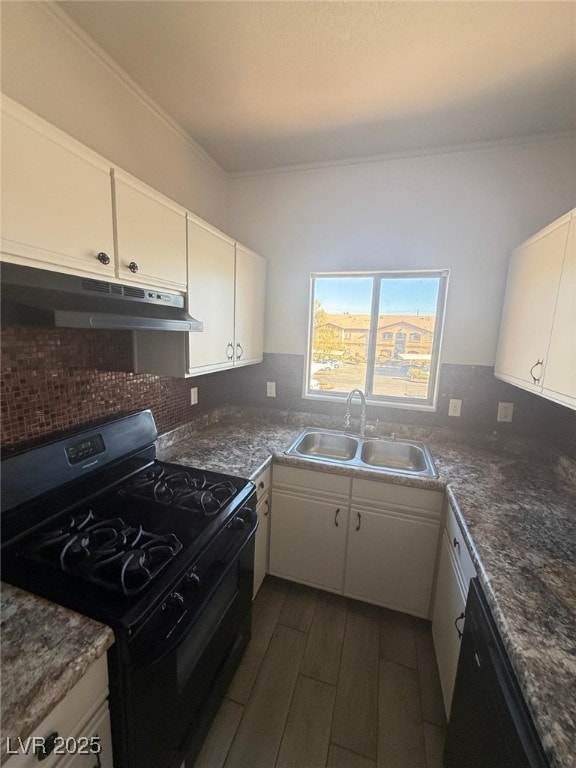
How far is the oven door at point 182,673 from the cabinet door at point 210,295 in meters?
0.92

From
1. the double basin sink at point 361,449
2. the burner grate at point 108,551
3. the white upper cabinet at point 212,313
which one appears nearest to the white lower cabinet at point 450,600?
the double basin sink at point 361,449

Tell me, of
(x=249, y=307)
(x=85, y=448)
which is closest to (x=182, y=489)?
(x=85, y=448)

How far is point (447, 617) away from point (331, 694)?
64 cm

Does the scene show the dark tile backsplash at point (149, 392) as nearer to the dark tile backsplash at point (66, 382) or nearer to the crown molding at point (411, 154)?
the dark tile backsplash at point (66, 382)

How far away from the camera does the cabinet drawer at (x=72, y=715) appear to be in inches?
23.0

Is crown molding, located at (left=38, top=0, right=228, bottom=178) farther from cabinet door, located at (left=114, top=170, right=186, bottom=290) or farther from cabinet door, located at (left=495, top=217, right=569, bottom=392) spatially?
cabinet door, located at (left=495, top=217, right=569, bottom=392)

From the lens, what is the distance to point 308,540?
6.04 feet

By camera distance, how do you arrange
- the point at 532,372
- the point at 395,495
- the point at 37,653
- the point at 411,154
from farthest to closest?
the point at 411,154 < the point at 395,495 < the point at 532,372 < the point at 37,653

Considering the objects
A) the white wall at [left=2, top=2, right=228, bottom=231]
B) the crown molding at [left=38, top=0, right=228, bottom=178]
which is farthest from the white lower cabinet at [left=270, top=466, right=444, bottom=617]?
the crown molding at [left=38, top=0, right=228, bottom=178]

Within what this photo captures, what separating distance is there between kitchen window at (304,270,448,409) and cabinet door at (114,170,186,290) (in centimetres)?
114

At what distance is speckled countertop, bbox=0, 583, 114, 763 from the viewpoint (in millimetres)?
579

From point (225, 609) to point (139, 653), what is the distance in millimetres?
540

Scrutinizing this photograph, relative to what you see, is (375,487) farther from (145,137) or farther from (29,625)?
(145,137)

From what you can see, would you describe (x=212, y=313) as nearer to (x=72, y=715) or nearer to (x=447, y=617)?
(x=72, y=715)
